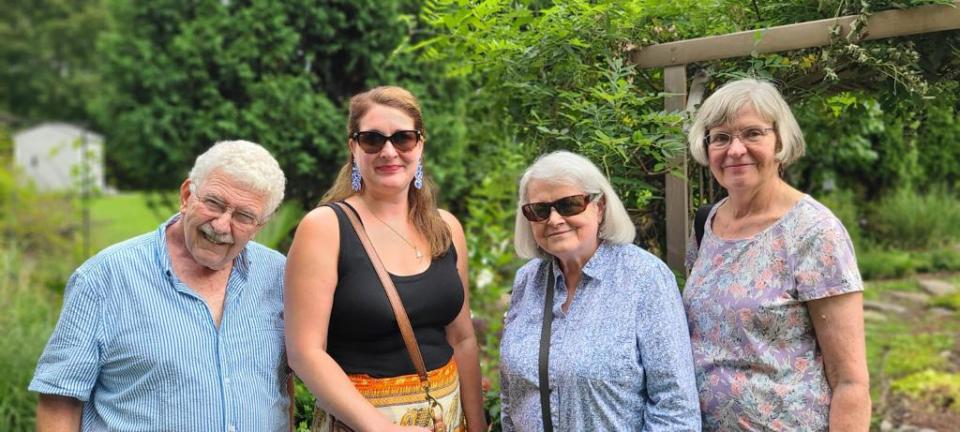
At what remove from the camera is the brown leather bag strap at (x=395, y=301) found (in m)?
2.35

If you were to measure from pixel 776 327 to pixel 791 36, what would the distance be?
95 cm

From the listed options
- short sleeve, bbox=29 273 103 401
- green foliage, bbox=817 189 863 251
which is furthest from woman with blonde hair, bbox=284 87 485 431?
green foliage, bbox=817 189 863 251

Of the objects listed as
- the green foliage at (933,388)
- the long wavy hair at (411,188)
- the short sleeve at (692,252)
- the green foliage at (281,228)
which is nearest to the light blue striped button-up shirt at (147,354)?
the long wavy hair at (411,188)

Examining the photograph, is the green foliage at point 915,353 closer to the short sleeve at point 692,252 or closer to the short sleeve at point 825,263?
the short sleeve at point 692,252

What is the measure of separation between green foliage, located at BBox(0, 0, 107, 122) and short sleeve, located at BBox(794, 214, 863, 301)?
46598mm

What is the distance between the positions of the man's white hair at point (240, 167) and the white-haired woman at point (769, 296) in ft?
4.09

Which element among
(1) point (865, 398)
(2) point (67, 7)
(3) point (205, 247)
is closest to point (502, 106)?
(3) point (205, 247)

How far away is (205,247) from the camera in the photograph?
228cm

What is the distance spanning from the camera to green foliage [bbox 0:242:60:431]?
189 inches

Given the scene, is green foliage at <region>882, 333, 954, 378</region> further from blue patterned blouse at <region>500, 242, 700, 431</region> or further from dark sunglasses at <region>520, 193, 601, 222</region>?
dark sunglasses at <region>520, 193, 601, 222</region>

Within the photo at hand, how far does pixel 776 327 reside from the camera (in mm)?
2078

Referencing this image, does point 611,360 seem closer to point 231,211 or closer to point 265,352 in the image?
point 265,352

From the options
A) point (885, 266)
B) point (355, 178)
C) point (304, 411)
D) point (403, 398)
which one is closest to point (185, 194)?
point (355, 178)

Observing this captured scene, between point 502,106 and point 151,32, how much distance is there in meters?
4.16
